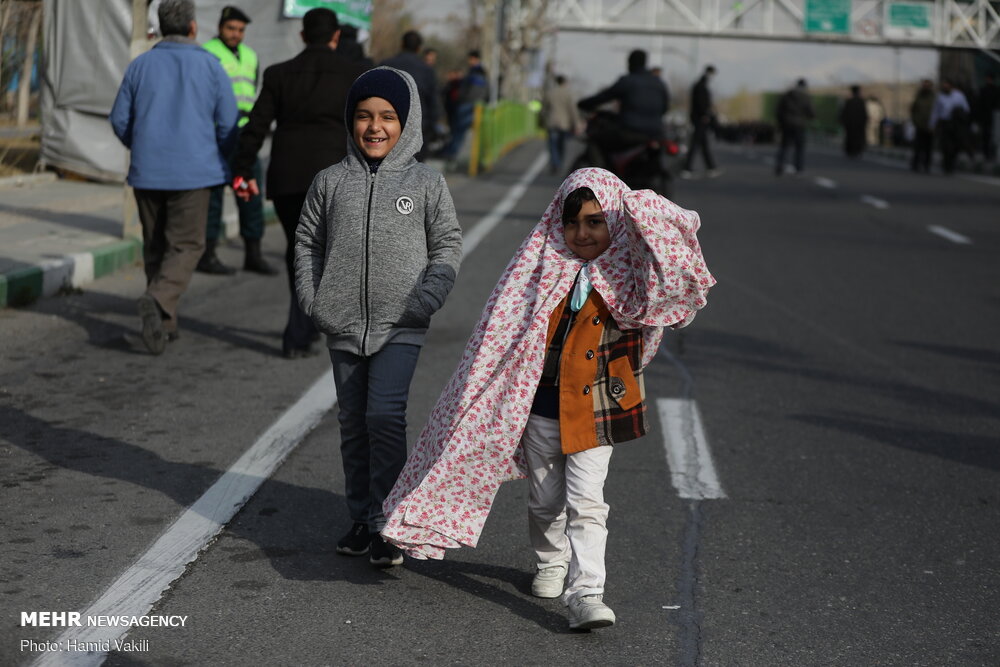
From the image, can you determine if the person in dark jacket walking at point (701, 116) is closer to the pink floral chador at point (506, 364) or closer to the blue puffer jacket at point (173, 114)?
the blue puffer jacket at point (173, 114)

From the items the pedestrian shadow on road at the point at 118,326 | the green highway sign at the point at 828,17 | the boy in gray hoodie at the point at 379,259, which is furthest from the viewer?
the green highway sign at the point at 828,17

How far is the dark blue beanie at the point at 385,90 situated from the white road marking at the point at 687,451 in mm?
2068

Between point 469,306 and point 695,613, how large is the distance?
6054 mm

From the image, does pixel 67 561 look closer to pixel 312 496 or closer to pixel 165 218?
pixel 312 496

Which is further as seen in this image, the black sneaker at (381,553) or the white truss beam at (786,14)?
the white truss beam at (786,14)

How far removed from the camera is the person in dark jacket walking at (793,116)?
27.1 meters

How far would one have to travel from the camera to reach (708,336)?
9578 mm

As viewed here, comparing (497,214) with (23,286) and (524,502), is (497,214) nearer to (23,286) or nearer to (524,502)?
(23,286)

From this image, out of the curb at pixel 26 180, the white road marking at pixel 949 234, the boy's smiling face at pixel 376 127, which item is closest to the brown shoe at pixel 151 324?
the boy's smiling face at pixel 376 127

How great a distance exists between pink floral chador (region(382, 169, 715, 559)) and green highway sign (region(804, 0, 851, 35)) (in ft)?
200

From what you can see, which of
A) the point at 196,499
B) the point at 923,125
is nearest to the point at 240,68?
the point at 196,499

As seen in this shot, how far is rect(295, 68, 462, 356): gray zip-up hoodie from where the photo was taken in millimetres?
4555

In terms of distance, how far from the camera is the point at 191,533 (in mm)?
4891

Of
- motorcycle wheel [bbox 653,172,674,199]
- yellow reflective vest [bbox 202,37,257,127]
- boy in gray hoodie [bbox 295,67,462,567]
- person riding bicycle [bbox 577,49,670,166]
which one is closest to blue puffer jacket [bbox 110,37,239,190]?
yellow reflective vest [bbox 202,37,257,127]
